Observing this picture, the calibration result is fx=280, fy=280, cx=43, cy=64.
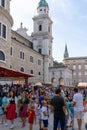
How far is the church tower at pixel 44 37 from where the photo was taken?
2601 inches

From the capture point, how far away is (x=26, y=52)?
5412 cm

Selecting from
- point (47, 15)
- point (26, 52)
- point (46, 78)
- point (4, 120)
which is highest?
point (47, 15)

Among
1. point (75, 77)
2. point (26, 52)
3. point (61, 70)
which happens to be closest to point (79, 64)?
point (75, 77)

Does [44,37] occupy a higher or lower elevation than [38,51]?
higher

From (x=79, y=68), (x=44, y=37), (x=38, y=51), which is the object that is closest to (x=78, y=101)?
(x=44, y=37)

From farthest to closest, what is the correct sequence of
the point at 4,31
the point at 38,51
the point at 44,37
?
the point at 38,51
the point at 44,37
the point at 4,31

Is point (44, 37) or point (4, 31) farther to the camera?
point (44, 37)

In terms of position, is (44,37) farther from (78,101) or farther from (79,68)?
(78,101)

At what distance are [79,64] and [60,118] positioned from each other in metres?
101

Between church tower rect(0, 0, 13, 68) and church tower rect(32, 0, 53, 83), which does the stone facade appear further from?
church tower rect(0, 0, 13, 68)

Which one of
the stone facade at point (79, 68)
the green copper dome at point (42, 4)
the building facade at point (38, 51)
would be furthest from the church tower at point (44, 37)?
the stone facade at point (79, 68)

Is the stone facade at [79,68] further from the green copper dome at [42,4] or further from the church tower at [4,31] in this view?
the church tower at [4,31]

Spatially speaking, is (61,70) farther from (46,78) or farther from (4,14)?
(4,14)

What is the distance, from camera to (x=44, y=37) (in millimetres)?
66562
